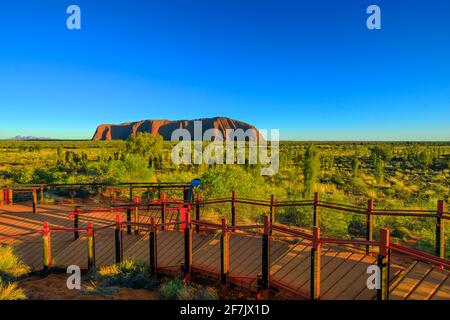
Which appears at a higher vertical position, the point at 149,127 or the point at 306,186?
the point at 149,127

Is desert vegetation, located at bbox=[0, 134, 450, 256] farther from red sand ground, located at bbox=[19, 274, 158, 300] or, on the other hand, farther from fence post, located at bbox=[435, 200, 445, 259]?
red sand ground, located at bbox=[19, 274, 158, 300]

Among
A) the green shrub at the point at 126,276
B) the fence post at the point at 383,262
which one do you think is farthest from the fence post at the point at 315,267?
the green shrub at the point at 126,276

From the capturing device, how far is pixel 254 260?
710cm

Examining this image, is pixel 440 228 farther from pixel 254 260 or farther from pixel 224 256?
pixel 224 256

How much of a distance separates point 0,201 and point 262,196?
12.7 m

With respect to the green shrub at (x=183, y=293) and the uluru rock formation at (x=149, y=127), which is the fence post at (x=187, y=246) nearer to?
the green shrub at (x=183, y=293)

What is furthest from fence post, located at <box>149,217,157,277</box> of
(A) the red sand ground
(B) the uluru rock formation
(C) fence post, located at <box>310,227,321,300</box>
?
(B) the uluru rock formation

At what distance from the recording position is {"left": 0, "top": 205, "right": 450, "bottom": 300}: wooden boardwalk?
5359mm

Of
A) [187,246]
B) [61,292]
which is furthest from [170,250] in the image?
[61,292]

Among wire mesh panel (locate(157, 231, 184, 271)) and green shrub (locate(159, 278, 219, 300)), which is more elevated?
wire mesh panel (locate(157, 231, 184, 271))

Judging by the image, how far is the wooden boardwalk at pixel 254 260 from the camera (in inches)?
211
